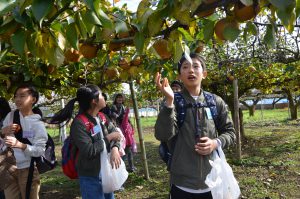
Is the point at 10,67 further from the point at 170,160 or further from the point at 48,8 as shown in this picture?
the point at 48,8

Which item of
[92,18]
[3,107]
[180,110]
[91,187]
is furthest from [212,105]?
[3,107]

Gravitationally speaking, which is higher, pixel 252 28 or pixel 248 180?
pixel 252 28

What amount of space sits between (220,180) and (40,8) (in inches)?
58.5

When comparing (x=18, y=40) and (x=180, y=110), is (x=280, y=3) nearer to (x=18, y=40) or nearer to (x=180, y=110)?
(x=18, y=40)

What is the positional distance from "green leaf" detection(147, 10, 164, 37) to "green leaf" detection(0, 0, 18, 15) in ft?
1.59

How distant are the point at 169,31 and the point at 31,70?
1906 mm

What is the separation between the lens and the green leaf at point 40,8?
3.25 ft

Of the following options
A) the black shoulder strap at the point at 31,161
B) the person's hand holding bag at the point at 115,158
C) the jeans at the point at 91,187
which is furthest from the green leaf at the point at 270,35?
the black shoulder strap at the point at 31,161

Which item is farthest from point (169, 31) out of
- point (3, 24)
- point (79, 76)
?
point (79, 76)

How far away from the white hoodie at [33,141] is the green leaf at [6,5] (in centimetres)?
190

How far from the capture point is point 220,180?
2070 mm

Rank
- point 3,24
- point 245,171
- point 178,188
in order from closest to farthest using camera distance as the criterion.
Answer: point 3,24 → point 178,188 → point 245,171

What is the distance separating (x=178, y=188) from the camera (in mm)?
2098

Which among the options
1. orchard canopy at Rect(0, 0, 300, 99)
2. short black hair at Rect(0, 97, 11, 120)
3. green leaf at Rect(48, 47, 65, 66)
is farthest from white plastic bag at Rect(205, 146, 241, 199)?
short black hair at Rect(0, 97, 11, 120)
